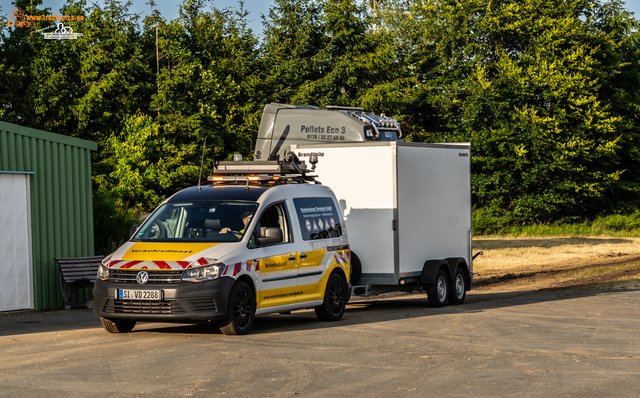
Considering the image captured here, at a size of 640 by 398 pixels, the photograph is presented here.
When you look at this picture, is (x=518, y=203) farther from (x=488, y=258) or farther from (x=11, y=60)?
(x=11, y=60)

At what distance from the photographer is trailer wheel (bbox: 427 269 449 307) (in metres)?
15.2

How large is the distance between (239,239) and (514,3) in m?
40.5

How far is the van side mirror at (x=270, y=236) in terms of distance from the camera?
11313 millimetres

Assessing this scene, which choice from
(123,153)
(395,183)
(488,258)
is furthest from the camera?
(123,153)

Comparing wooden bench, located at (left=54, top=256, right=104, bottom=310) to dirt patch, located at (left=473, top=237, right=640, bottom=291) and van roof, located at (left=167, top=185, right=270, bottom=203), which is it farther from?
dirt patch, located at (left=473, top=237, right=640, bottom=291)

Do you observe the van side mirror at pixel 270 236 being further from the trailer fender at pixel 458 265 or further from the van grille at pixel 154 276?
the trailer fender at pixel 458 265

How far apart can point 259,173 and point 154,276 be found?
318 centimetres

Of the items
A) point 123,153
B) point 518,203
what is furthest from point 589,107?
point 123,153

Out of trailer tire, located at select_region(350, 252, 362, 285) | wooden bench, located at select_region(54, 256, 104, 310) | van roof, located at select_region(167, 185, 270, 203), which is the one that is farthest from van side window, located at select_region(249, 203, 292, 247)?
wooden bench, located at select_region(54, 256, 104, 310)

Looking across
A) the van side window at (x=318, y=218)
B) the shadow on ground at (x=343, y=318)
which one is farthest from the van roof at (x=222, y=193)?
the shadow on ground at (x=343, y=318)

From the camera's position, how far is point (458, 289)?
16.1 metres

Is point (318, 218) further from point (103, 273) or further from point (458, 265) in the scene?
point (458, 265)

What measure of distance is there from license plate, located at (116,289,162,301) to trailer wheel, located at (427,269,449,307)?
6.16m

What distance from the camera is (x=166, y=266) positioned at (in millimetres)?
10508
